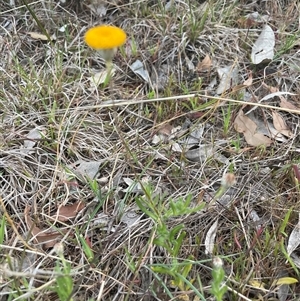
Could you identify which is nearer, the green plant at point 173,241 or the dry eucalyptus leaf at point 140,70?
the green plant at point 173,241

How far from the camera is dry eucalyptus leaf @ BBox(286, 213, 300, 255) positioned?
130cm

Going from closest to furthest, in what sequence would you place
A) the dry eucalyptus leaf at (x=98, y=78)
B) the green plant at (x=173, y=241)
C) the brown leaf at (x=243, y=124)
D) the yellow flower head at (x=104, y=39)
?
1. the yellow flower head at (x=104, y=39)
2. the green plant at (x=173, y=241)
3. the brown leaf at (x=243, y=124)
4. the dry eucalyptus leaf at (x=98, y=78)

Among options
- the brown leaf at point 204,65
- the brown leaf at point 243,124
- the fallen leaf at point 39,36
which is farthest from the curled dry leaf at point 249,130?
the fallen leaf at point 39,36

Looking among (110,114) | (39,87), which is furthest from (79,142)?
(39,87)

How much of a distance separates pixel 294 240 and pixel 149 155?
50 cm

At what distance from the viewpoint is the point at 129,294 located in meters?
1.20

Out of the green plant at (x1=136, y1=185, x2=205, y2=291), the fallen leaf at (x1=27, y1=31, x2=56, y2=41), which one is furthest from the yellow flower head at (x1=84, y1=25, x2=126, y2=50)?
the fallen leaf at (x1=27, y1=31, x2=56, y2=41)

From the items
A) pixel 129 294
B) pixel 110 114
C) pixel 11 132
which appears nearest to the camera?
pixel 129 294

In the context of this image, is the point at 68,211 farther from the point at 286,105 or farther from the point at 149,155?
the point at 286,105

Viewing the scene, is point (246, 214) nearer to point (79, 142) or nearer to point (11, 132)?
point (79, 142)

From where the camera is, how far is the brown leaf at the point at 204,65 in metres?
1.81

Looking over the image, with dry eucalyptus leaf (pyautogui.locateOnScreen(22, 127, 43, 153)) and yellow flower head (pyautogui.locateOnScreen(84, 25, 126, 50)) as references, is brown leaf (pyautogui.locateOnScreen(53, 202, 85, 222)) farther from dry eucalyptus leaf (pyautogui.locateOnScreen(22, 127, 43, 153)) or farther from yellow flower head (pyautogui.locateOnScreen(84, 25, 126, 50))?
yellow flower head (pyautogui.locateOnScreen(84, 25, 126, 50))

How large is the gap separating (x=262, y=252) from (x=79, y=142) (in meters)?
0.67

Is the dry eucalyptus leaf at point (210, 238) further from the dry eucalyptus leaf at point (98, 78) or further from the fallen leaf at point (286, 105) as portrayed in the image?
the dry eucalyptus leaf at point (98, 78)
